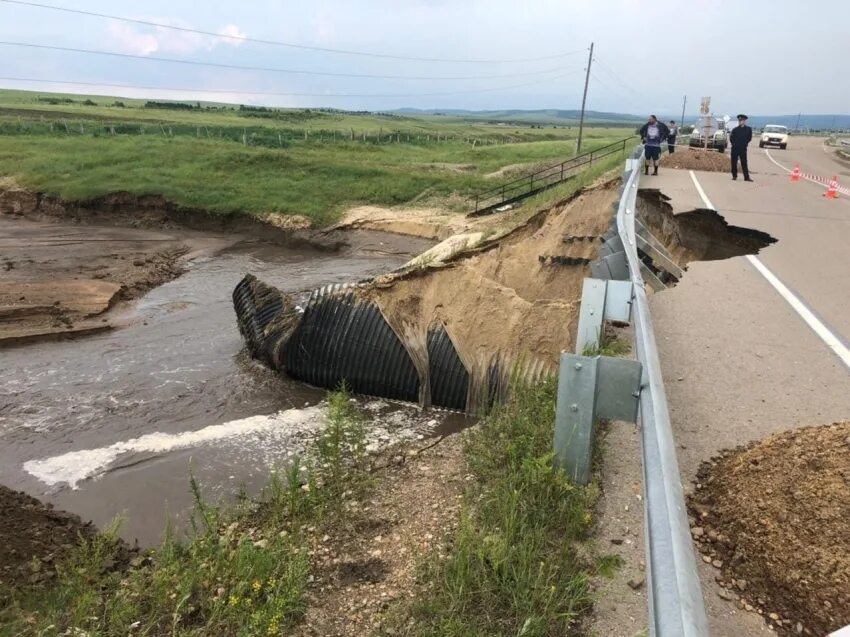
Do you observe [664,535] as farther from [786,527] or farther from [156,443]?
[156,443]

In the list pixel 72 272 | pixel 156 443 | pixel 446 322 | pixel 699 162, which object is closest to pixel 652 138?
pixel 699 162

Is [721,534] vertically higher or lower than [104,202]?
higher

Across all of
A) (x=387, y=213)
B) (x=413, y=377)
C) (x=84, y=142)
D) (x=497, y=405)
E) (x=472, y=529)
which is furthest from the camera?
(x=84, y=142)

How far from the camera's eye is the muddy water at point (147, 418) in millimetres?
7309

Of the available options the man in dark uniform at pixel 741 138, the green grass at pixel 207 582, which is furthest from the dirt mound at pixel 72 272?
the man in dark uniform at pixel 741 138

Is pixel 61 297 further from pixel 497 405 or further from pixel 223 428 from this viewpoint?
pixel 497 405

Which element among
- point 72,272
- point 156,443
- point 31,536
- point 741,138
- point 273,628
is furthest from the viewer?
point 72,272

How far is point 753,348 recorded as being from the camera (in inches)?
219

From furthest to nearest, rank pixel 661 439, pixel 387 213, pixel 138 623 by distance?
pixel 387 213
pixel 138 623
pixel 661 439

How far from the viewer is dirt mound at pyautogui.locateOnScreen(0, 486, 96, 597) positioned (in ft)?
17.0

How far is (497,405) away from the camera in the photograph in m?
6.29

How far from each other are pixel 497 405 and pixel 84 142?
3677cm

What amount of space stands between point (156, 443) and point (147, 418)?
90 centimetres

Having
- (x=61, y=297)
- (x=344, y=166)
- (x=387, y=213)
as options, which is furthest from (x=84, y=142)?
(x=61, y=297)
